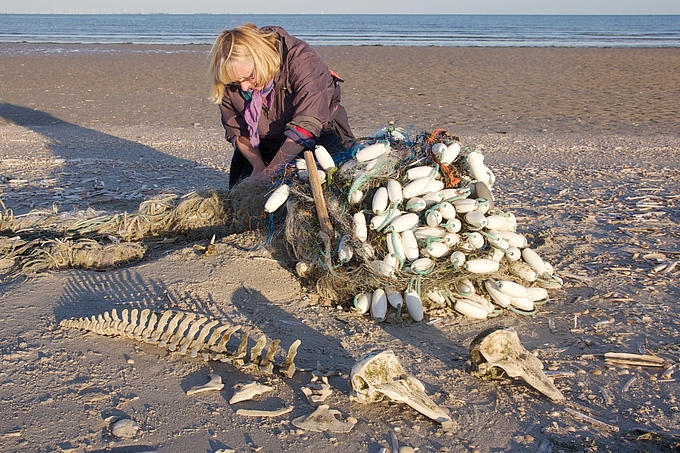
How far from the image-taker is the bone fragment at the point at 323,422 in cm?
253

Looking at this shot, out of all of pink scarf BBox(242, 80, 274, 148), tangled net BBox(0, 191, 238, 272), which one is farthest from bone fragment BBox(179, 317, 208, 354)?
pink scarf BBox(242, 80, 274, 148)

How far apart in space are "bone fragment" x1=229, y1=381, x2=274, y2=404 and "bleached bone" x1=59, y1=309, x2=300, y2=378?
131 millimetres

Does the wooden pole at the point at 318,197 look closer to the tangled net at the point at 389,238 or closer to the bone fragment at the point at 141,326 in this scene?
the tangled net at the point at 389,238

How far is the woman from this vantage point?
164 inches

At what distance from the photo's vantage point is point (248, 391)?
273cm

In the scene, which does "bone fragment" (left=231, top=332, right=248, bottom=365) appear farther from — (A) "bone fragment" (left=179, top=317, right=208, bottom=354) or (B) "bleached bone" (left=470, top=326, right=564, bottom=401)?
(B) "bleached bone" (left=470, top=326, right=564, bottom=401)

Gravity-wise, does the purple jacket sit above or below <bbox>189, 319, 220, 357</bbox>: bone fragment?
above

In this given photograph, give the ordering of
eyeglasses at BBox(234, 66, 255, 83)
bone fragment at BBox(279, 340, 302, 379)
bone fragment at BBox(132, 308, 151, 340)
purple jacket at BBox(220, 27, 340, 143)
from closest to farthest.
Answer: bone fragment at BBox(279, 340, 302, 379) < bone fragment at BBox(132, 308, 151, 340) < eyeglasses at BBox(234, 66, 255, 83) < purple jacket at BBox(220, 27, 340, 143)

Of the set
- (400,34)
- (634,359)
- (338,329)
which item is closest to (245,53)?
(338,329)

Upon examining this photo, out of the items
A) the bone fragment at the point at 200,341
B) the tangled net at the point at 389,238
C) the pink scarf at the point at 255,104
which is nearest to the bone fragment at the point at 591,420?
the tangled net at the point at 389,238

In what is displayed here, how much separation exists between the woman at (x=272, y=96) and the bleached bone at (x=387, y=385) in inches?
79.8

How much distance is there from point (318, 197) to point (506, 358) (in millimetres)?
1518

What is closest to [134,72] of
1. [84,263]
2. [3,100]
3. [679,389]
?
[3,100]

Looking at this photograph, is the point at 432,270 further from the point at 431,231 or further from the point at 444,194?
the point at 444,194
